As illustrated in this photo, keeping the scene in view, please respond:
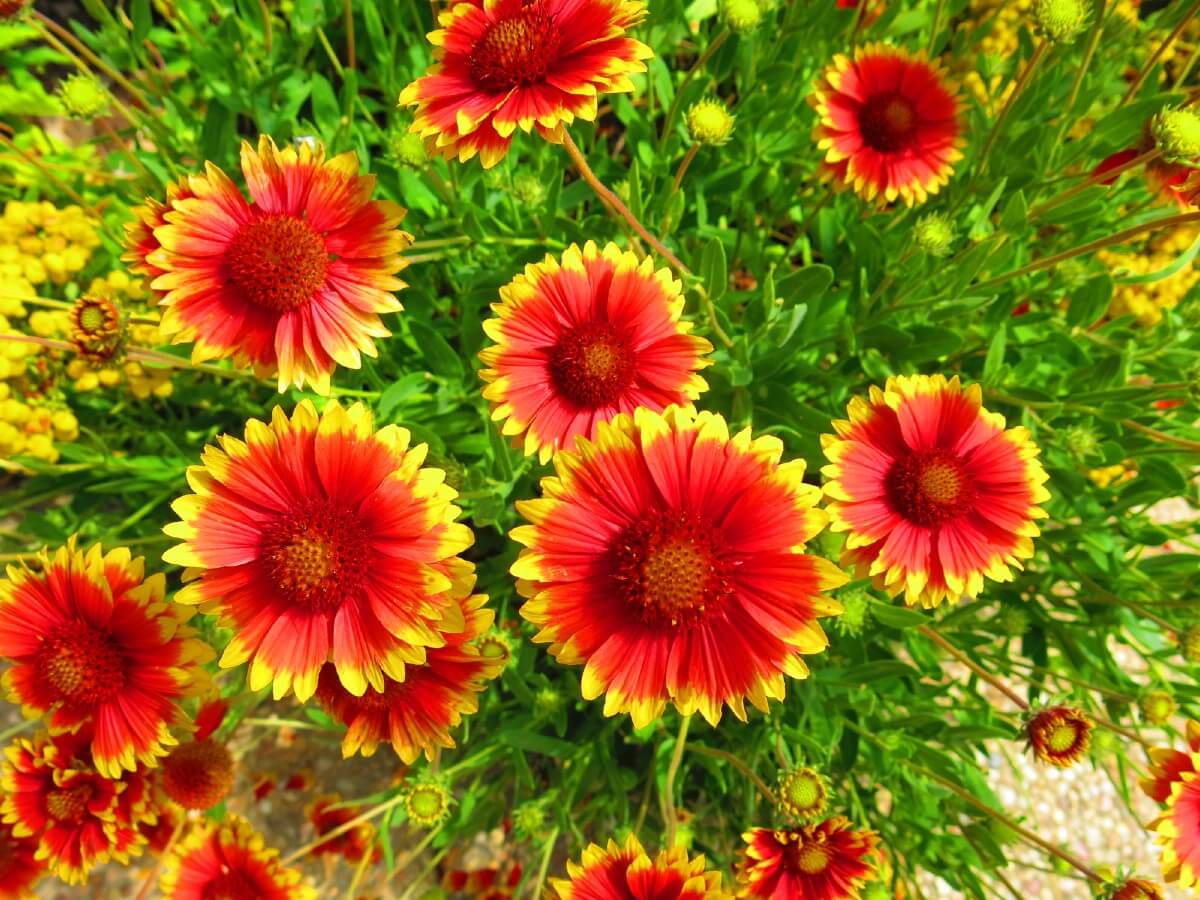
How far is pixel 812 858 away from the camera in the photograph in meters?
1.53

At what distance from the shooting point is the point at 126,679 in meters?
1.54

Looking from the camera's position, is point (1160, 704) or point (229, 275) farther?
point (1160, 704)

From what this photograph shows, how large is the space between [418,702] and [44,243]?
1.90 meters

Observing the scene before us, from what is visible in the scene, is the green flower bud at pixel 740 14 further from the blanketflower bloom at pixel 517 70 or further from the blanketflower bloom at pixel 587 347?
the blanketflower bloom at pixel 587 347

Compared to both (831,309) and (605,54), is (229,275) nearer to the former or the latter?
(605,54)

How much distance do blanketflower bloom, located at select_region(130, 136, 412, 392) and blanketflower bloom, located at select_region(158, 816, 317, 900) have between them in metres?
1.18

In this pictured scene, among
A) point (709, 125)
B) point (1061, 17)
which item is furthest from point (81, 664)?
point (1061, 17)

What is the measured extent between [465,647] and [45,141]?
8.78ft

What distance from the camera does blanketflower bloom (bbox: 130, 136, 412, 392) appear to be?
1.49 m

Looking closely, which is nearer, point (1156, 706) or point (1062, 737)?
point (1062, 737)

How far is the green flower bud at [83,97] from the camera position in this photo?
1841 mm

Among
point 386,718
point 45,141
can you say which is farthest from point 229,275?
point 45,141

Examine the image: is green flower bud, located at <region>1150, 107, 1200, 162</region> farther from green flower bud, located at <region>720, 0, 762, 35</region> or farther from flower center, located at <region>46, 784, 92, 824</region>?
flower center, located at <region>46, 784, 92, 824</region>

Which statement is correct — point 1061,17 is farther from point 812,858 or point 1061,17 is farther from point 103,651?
point 103,651
